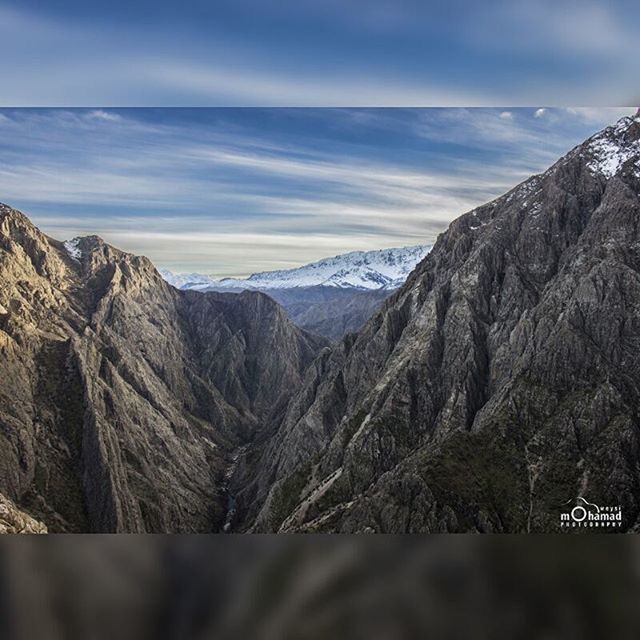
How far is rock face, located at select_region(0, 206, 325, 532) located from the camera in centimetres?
515

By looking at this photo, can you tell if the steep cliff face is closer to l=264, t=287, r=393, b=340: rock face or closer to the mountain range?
the mountain range

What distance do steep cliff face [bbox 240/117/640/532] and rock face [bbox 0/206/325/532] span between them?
315 cm

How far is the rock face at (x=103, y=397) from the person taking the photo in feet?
16.9

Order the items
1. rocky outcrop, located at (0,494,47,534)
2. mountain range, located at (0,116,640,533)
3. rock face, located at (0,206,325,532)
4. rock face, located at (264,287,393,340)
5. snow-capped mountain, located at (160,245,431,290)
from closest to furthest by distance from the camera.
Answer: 1. rocky outcrop, located at (0,494,47,534)
2. snow-capped mountain, located at (160,245,431,290)
3. mountain range, located at (0,116,640,533)
4. rock face, located at (0,206,325,532)
5. rock face, located at (264,287,393,340)

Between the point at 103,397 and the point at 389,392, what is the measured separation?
33.6 feet

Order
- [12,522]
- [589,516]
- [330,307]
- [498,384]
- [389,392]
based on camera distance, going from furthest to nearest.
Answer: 1. [330,307]
2. [389,392]
3. [498,384]
4. [12,522]
5. [589,516]

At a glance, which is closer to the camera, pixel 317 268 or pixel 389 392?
pixel 317 268

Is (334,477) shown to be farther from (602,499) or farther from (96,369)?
(602,499)

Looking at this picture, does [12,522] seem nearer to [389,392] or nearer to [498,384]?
[498,384]

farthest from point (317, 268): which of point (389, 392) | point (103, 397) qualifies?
point (389, 392)

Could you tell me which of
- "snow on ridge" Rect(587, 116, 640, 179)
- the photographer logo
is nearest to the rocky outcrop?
the photographer logo

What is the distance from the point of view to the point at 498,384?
14023mm

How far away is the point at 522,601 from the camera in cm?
124

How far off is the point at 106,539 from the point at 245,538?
0.38 m
